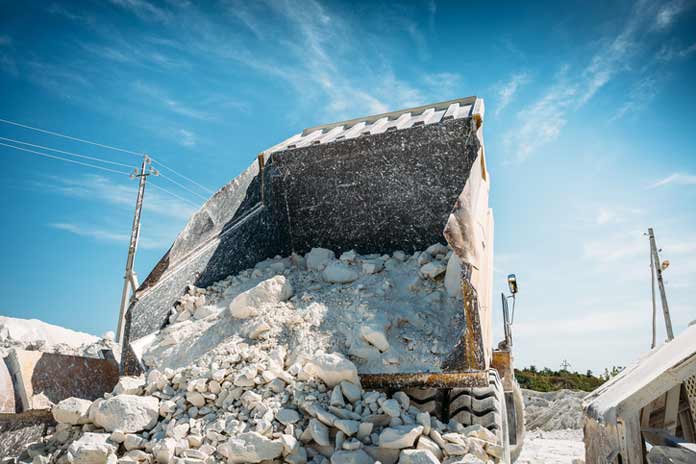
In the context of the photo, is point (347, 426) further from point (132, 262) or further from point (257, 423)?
point (132, 262)

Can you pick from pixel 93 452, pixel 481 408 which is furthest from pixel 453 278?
pixel 93 452

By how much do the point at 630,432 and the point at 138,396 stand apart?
2320 millimetres

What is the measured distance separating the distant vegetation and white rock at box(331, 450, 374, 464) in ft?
32.6

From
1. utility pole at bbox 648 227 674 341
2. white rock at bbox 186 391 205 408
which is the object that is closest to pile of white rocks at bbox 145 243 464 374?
white rock at bbox 186 391 205 408

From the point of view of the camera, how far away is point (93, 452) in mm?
2482

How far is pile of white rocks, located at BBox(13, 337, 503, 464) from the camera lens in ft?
7.72

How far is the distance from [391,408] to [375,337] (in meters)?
0.46

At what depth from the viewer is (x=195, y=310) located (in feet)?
12.2

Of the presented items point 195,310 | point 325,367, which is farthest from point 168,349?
point 325,367

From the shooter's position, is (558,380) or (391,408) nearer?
(391,408)

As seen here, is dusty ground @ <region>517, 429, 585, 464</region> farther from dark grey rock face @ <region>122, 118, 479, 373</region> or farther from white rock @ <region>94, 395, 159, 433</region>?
white rock @ <region>94, 395, 159, 433</region>

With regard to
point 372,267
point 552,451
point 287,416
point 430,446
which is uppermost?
point 372,267

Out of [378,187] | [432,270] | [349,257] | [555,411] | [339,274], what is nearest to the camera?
[432,270]

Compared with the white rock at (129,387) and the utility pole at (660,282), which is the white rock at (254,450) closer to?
the white rock at (129,387)
